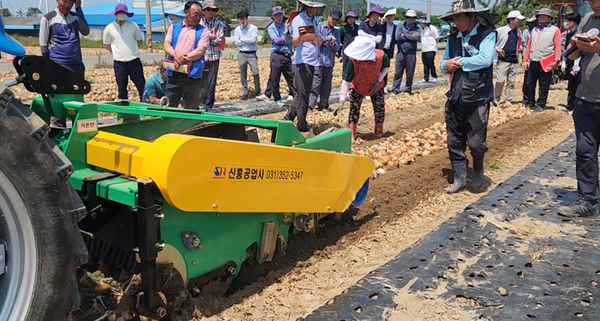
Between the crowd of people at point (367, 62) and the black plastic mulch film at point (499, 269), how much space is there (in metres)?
0.44

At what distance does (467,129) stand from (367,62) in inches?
84.8

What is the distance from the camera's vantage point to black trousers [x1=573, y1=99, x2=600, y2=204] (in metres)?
4.35

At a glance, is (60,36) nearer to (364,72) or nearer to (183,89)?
(183,89)

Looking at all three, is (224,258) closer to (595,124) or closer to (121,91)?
(595,124)

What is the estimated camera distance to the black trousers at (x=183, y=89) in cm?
623

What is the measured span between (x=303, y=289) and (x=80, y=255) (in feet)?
5.14

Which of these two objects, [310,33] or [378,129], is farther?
[378,129]

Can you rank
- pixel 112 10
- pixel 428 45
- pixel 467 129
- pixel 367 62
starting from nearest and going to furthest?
pixel 467 129 → pixel 367 62 → pixel 428 45 → pixel 112 10

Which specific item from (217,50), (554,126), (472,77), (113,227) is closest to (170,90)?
(217,50)

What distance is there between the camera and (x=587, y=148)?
436 centimetres

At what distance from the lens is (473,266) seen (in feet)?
11.3

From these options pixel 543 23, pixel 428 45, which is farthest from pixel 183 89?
pixel 428 45

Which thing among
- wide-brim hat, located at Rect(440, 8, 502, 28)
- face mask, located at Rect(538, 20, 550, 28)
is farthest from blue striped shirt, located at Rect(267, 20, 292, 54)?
wide-brim hat, located at Rect(440, 8, 502, 28)

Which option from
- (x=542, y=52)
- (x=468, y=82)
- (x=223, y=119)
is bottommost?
(x=223, y=119)
